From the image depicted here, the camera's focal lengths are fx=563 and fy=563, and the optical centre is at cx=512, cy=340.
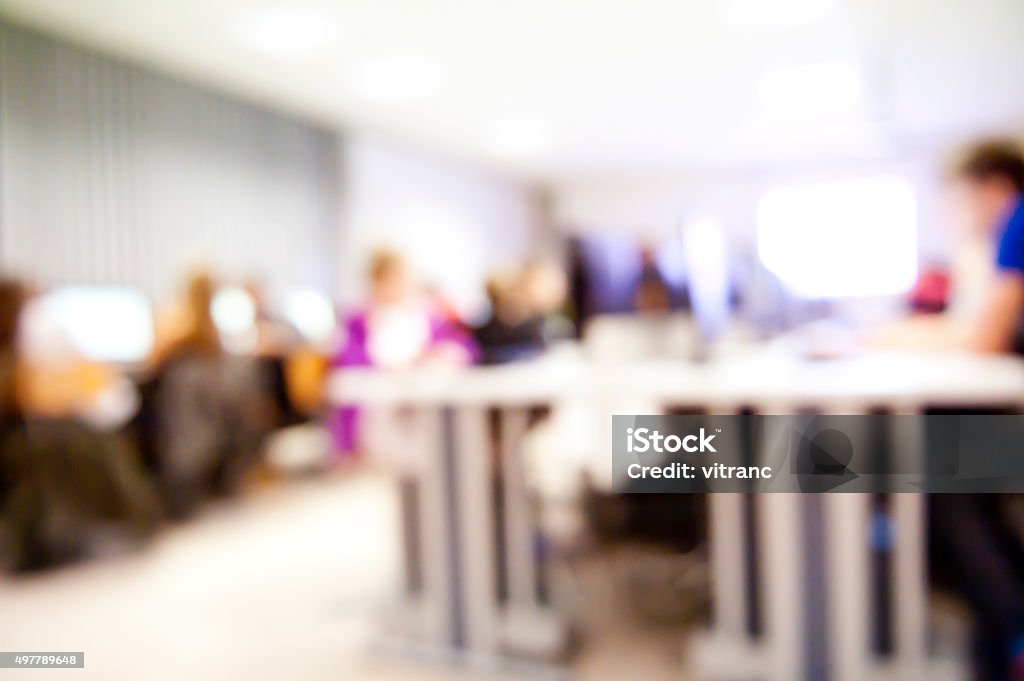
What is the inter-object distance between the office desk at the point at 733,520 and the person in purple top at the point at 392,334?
0.48 meters

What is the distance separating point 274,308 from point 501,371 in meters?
2.56

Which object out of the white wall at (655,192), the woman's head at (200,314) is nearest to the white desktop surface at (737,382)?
the woman's head at (200,314)

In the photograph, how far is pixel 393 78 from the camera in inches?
122

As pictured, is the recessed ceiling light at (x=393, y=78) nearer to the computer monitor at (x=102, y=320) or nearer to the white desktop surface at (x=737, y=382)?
the computer monitor at (x=102, y=320)

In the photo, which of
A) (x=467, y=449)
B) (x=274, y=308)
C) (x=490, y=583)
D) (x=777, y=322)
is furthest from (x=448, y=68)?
(x=490, y=583)

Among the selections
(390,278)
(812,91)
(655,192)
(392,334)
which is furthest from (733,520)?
(655,192)

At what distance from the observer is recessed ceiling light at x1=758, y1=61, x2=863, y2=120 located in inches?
126

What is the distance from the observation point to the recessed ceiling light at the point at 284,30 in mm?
2363

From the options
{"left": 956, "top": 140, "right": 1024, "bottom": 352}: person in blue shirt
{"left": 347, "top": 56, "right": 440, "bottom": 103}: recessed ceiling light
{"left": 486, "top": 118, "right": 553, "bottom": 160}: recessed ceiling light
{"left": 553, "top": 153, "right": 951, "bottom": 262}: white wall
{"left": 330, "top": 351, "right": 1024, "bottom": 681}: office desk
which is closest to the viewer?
{"left": 330, "top": 351, "right": 1024, "bottom": 681}: office desk

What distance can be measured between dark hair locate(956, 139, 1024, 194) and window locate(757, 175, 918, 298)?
0.28 meters

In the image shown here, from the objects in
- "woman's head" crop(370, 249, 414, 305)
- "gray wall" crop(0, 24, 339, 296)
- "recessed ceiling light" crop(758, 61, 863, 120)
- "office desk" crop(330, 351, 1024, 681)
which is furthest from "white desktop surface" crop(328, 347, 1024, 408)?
"recessed ceiling light" crop(758, 61, 863, 120)

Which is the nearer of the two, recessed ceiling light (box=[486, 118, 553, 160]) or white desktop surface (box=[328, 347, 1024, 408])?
white desktop surface (box=[328, 347, 1024, 408])

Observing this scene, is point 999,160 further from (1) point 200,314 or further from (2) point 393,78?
(2) point 393,78

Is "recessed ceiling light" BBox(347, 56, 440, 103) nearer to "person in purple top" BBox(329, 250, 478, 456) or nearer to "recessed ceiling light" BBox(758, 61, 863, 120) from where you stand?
"person in purple top" BBox(329, 250, 478, 456)
